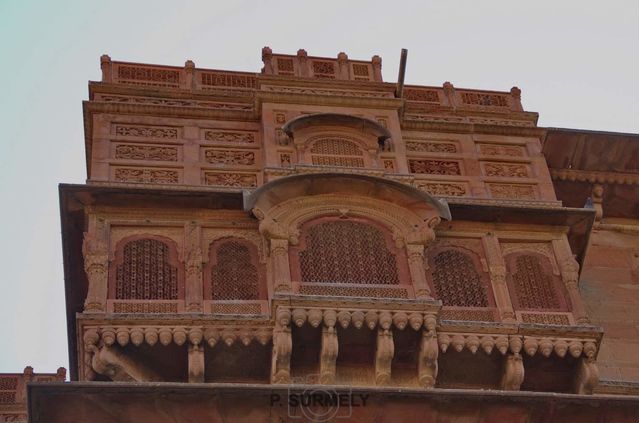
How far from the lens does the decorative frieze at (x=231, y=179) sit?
1566cm

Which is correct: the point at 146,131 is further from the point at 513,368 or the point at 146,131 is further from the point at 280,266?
the point at 513,368

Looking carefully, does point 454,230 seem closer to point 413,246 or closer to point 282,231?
point 413,246

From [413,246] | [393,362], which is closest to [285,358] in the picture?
[393,362]

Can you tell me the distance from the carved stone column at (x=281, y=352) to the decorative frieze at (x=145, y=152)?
3.07 m

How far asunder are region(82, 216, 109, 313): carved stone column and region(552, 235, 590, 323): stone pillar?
4799 millimetres

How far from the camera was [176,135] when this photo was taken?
640 inches

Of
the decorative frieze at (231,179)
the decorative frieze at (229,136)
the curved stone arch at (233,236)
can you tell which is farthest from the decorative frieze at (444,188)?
the curved stone arch at (233,236)

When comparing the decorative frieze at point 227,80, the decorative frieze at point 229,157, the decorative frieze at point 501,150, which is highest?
the decorative frieze at point 227,80

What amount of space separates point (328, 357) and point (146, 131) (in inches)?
160

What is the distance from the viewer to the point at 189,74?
17.2 metres

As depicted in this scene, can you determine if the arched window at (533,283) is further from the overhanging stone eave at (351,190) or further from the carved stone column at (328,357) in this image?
the carved stone column at (328,357)

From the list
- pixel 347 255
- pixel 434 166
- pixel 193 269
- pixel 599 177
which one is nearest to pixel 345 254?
pixel 347 255

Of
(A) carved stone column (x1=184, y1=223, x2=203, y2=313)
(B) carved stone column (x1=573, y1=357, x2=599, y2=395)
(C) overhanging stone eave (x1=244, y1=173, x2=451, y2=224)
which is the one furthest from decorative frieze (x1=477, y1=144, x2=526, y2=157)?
(A) carved stone column (x1=184, y1=223, x2=203, y2=313)

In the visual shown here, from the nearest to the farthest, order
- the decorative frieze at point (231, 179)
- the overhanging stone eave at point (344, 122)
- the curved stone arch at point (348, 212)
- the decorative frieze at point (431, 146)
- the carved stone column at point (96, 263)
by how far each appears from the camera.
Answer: the carved stone column at point (96, 263) < the curved stone arch at point (348, 212) < the decorative frieze at point (231, 179) < the overhanging stone eave at point (344, 122) < the decorative frieze at point (431, 146)
